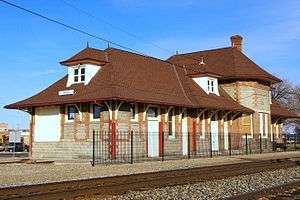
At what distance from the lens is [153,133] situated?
98.7 feet

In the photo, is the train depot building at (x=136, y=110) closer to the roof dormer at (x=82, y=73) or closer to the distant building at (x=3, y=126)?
the roof dormer at (x=82, y=73)

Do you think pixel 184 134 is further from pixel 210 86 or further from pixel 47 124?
pixel 47 124

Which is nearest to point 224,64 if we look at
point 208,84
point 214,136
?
point 208,84

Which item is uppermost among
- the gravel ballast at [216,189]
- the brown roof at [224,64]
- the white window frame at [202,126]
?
the brown roof at [224,64]

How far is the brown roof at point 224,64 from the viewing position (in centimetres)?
3894

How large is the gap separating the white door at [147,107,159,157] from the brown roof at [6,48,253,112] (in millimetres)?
1285

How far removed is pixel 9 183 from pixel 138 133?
45.5 ft

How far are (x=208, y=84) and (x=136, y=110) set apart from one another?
386 inches

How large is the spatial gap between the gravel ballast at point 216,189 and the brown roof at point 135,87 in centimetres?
1181

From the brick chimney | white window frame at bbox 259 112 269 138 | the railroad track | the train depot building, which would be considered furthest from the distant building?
the railroad track

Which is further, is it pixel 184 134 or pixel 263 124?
pixel 263 124

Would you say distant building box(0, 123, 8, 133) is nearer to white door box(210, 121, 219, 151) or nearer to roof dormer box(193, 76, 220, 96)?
roof dormer box(193, 76, 220, 96)

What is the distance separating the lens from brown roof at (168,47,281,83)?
128 ft

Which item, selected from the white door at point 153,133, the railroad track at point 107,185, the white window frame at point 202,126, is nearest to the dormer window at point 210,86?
the white window frame at point 202,126
